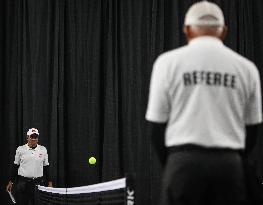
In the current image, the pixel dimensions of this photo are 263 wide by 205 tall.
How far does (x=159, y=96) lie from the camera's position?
2.33m

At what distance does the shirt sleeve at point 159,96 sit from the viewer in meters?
2.32

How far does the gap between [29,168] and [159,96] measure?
7.49 metres

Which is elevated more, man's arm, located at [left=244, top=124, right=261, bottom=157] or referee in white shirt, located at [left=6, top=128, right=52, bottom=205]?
man's arm, located at [left=244, top=124, right=261, bottom=157]

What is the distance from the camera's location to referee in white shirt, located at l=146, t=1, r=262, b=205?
223cm

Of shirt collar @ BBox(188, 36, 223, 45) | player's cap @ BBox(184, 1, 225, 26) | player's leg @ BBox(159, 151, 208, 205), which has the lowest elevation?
player's leg @ BBox(159, 151, 208, 205)

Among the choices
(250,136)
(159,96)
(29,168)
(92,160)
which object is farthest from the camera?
(92,160)

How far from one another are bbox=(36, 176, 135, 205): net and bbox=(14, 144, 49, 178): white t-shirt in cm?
51

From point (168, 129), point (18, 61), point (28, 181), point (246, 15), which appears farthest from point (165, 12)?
point (168, 129)

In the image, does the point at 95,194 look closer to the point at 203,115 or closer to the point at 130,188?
the point at 130,188

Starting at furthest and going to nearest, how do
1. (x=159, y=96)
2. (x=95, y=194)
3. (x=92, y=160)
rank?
1. (x=92, y=160)
2. (x=95, y=194)
3. (x=159, y=96)

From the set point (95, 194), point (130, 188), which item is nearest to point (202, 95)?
point (130, 188)

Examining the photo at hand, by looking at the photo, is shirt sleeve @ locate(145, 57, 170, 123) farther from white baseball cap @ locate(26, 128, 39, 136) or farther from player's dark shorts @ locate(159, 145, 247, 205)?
white baseball cap @ locate(26, 128, 39, 136)

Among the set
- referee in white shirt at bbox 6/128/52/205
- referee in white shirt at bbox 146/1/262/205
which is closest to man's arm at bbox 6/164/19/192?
referee in white shirt at bbox 6/128/52/205

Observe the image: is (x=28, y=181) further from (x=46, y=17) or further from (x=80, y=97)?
(x=46, y=17)
